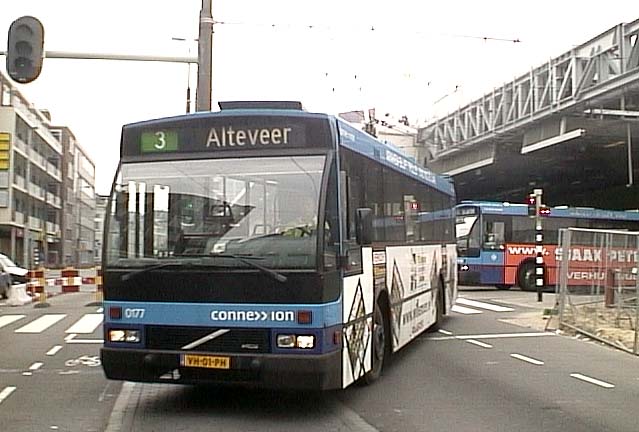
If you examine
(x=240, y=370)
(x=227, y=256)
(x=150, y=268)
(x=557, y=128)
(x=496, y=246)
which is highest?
(x=557, y=128)

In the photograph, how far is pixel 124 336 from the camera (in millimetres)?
9391

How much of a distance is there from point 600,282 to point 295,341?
35.2ft

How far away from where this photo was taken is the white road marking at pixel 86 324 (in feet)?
61.0

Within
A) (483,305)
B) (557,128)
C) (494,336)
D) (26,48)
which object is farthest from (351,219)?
(557,128)

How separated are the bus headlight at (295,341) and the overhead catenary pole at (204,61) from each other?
34.0 ft

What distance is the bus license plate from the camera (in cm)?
898

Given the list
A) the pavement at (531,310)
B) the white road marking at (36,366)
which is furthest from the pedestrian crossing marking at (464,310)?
the white road marking at (36,366)

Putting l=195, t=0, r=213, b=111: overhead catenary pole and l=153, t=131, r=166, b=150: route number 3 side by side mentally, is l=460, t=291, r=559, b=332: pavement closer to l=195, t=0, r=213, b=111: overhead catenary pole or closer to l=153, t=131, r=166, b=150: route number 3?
l=195, t=0, r=213, b=111: overhead catenary pole

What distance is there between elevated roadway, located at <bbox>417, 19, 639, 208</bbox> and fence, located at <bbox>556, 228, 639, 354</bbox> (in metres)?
7.51

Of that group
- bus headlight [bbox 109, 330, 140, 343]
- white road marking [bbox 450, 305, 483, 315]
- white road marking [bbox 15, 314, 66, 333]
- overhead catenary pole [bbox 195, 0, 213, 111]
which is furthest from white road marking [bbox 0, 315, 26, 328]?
bus headlight [bbox 109, 330, 140, 343]

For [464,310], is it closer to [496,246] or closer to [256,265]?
[496,246]

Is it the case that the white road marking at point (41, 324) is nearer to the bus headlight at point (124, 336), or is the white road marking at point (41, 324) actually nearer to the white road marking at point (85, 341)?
the white road marking at point (85, 341)

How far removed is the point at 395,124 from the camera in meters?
44.0

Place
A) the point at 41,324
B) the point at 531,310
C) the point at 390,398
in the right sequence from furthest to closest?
1. the point at 531,310
2. the point at 41,324
3. the point at 390,398
